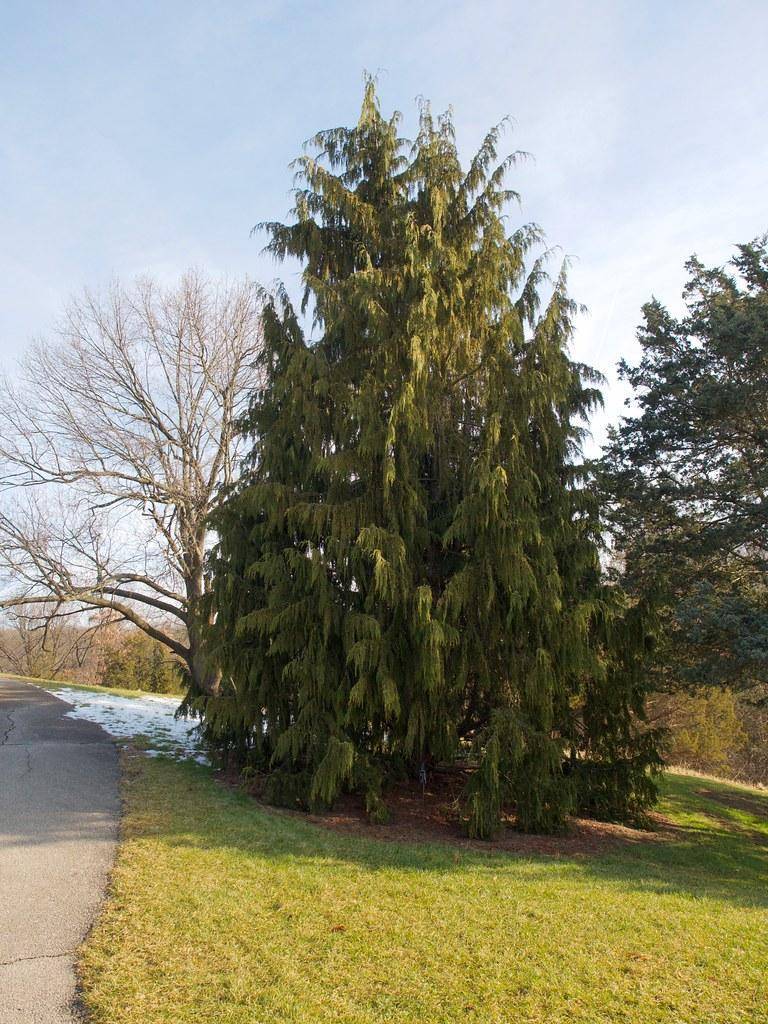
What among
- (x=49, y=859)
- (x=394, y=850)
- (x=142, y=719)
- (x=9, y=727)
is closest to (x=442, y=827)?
(x=394, y=850)

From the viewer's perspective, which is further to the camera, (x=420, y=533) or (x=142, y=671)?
(x=142, y=671)

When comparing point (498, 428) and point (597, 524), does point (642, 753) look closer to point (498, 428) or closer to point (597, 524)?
point (597, 524)

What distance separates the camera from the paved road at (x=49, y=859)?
310 centimetres

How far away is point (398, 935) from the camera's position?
Result: 3.95 m

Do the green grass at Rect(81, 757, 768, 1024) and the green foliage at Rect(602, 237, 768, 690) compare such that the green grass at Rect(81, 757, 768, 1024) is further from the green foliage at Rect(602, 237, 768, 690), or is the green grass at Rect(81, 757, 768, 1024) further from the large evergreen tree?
the green foliage at Rect(602, 237, 768, 690)

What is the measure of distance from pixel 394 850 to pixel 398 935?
235 centimetres

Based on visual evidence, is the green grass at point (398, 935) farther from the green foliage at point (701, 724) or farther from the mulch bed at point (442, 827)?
the green foliage at point (701, 724)

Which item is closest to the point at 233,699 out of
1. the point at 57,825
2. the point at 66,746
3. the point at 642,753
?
the point at 57,825

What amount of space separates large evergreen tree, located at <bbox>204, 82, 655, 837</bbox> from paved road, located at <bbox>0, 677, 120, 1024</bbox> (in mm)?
1926

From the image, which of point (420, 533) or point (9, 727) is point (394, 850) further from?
point (9, 727)

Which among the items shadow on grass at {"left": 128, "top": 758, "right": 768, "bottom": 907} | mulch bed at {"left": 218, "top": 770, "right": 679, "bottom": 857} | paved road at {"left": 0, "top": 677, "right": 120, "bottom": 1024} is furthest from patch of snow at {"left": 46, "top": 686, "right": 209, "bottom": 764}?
mulch bed at {"left": 218, "top": 770, "right": 679, "bottom": 857}

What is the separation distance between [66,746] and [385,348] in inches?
321

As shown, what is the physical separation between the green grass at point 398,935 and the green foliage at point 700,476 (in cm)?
317

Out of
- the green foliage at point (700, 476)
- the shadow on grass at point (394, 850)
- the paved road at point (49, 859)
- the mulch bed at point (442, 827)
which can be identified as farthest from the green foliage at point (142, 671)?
the green foliage at point (700, 476)
